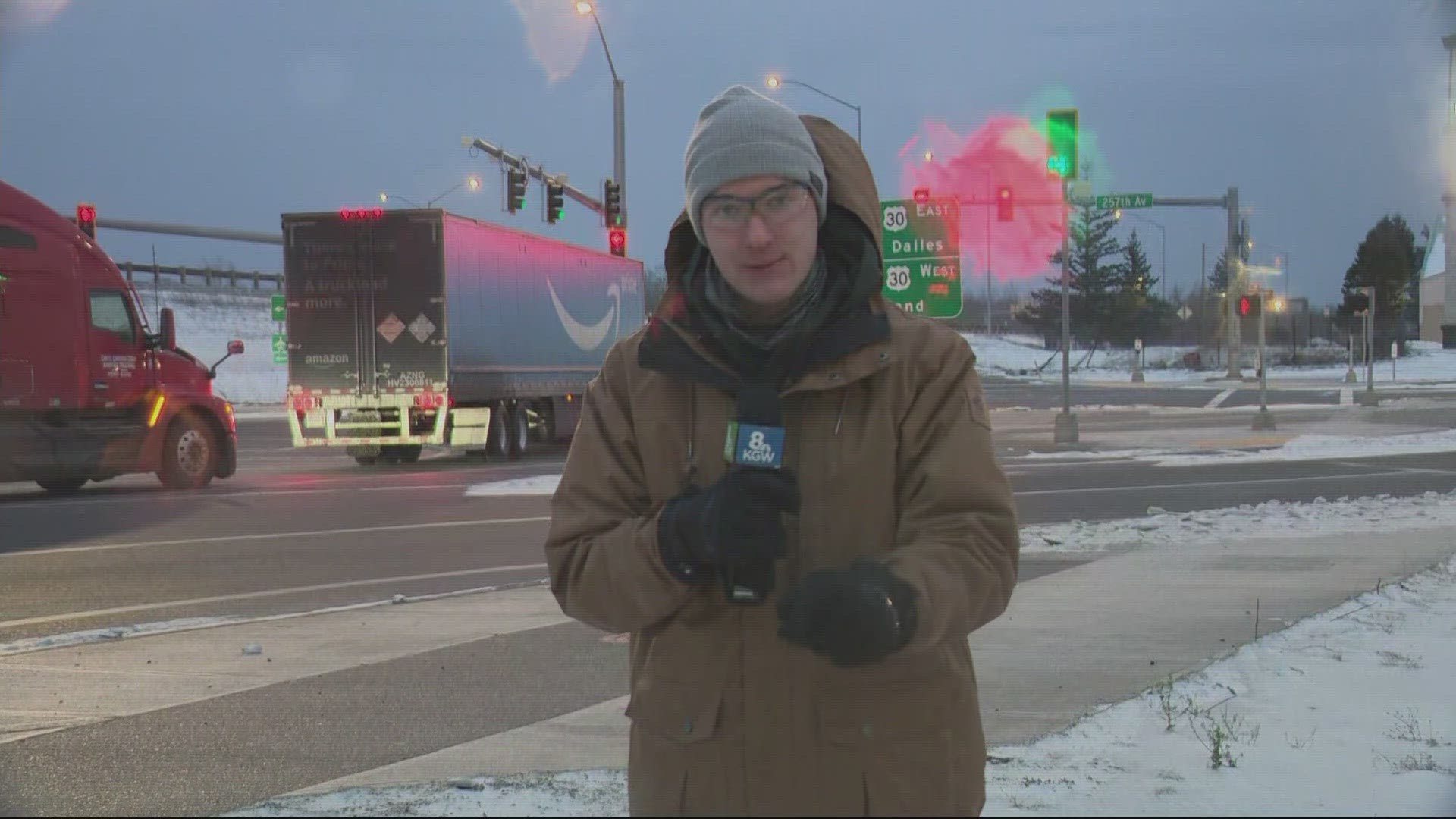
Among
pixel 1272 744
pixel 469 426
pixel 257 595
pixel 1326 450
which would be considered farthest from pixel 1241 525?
pixel 469 426

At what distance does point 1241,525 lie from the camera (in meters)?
11.2

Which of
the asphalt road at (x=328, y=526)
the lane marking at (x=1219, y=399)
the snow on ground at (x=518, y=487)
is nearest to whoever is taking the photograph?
the asphalt road at (x=328, y=526)

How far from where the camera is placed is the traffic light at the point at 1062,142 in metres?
18.5

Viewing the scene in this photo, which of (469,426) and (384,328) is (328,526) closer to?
(384,328)

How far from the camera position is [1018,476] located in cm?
1700

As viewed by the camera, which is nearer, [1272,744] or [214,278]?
[1272,744]

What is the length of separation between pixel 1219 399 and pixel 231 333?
60.6 metres

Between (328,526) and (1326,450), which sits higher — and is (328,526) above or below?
below

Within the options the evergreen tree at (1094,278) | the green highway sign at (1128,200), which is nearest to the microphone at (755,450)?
the green highway sign at (1128,200)

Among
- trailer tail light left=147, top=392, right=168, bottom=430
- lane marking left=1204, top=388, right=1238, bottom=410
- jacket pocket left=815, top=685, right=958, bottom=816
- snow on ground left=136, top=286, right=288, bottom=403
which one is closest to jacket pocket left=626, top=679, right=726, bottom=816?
jacket pocket left=815, top=685, right=958, bottom=816

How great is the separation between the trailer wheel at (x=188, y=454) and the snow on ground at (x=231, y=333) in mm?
42707

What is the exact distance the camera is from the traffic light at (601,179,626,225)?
29.1 m

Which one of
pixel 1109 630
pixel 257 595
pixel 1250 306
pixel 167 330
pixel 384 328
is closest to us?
pixel 1109 630

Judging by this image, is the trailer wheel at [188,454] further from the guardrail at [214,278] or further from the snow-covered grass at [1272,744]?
the guardrail at [214,278]
